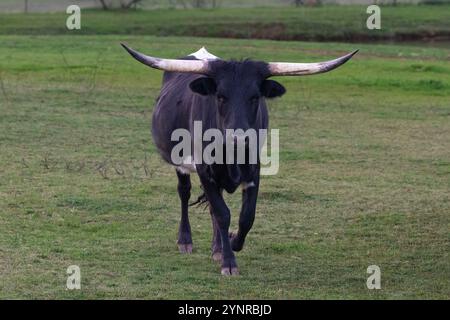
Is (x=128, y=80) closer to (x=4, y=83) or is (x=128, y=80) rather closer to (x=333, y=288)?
(x=4, y=83)

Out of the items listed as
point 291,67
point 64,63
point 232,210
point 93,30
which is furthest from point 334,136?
point 93,30

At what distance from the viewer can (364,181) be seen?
12609mm

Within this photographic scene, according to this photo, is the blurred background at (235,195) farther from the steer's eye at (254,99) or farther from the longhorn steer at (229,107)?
the steer's eye at (254,99)

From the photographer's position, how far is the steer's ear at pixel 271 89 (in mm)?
8211

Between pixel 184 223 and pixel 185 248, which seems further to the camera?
pixel 184 223

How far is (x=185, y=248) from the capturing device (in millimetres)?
9219

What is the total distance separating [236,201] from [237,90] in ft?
11.3

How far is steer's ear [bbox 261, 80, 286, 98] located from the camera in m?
8.21

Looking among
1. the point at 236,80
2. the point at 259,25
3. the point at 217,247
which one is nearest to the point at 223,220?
the point at 217,247
